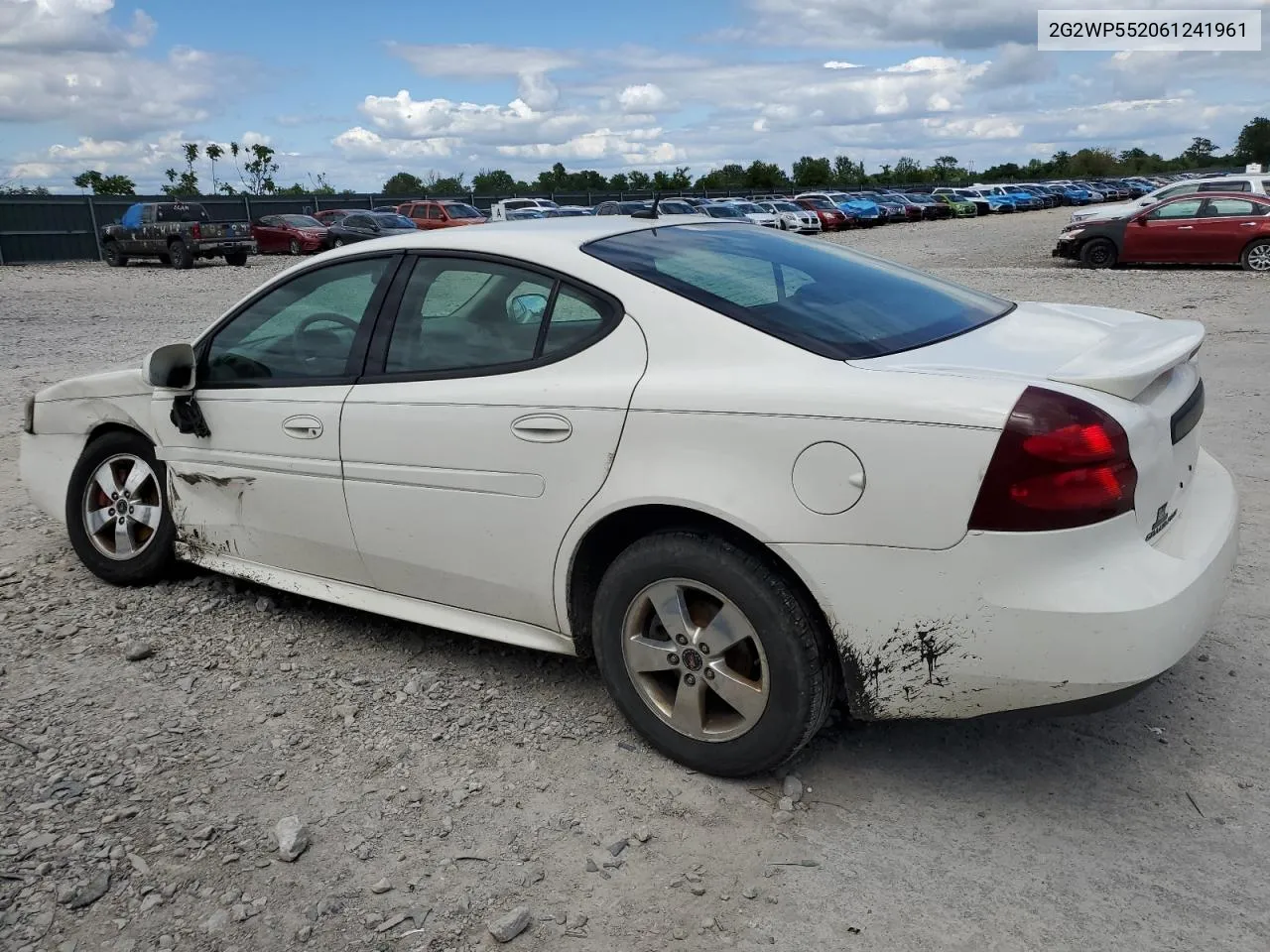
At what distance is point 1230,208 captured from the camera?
1839 cm

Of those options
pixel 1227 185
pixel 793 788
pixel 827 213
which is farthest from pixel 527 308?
pixel 827 213

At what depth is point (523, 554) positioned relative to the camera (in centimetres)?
324

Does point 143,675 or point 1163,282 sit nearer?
point 143,675

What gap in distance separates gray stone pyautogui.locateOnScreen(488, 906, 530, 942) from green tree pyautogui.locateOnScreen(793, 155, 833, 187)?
3444 inches

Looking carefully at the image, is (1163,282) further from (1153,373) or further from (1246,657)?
(1153,373)

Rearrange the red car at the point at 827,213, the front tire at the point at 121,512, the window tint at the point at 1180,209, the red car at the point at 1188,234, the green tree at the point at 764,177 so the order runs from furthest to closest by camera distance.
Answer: the green tree at the point at 764,177
the red car at the point at 827,213
the window tint at the point at 1180,209
the red car at the point at 1188,234
the front tire at the point at 121,512

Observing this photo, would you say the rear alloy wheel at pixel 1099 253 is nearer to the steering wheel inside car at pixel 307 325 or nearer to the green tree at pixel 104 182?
the steering wheel inside car at pixel 307 325

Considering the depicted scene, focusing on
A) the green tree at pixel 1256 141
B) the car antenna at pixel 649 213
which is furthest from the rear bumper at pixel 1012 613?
the green tree at pixel 1256 141

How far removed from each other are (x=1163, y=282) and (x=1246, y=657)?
1472 cm

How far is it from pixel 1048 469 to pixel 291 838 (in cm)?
214

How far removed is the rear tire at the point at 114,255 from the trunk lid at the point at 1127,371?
1194 inches

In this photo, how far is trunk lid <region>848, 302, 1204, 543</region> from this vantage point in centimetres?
258

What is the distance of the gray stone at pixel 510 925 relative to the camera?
243 cm

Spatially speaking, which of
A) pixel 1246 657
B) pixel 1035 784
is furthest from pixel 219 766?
pixel 1246 657
